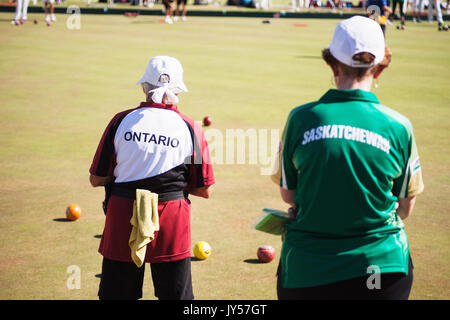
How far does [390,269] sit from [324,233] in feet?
1.28

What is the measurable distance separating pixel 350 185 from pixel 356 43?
751 millimetres

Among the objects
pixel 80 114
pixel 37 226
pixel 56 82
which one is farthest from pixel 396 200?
pixel 56 82

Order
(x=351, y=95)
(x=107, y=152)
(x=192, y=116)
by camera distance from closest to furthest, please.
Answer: (x=351, y=95)
(x=107, y=152)
(x=192, y=116)

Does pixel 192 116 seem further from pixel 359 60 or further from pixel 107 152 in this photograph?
pixel 359 60

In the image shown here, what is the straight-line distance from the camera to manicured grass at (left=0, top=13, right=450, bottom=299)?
6312 mm

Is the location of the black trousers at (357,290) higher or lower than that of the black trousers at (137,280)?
higher

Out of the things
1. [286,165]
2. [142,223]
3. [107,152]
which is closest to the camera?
[286,165]

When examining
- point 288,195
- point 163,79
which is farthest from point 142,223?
point 288,195

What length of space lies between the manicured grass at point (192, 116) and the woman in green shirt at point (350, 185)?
2.71 m

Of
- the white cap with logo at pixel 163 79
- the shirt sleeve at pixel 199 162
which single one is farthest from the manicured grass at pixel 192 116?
the white cap with logo at pixel 163 79

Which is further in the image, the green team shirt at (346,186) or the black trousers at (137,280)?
the black trousers at (137,280)

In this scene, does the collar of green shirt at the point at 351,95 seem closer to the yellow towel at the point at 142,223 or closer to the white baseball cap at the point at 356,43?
the white baseball cap at the point at 356,43

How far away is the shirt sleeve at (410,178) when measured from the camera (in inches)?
125

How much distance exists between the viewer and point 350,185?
3047mm
